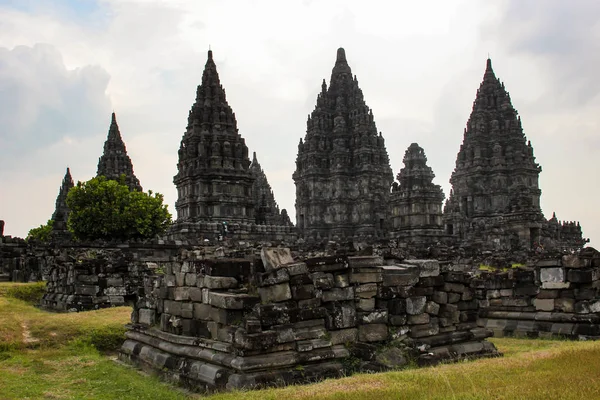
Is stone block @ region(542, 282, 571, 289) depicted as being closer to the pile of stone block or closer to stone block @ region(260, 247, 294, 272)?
the pile of stone block

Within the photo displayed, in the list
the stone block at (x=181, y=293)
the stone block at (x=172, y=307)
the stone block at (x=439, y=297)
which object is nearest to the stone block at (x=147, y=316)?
the stone block at (x=172, y=307)

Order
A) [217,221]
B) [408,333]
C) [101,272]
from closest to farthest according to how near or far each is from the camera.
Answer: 1. [408,333]
2. [101,272]
3. [217,221]

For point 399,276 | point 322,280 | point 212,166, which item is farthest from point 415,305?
point 212,166

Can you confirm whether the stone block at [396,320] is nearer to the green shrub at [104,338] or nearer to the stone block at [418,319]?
the stone block at [418,319]

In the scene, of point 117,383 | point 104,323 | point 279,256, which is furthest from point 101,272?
point 279,256

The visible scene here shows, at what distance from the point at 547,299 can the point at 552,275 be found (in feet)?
2.06

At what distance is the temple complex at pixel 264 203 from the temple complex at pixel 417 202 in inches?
469

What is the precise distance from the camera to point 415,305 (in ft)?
32.4

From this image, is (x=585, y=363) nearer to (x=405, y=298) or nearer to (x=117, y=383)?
(x=405, y=298)

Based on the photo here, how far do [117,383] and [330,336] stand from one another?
3559 mm

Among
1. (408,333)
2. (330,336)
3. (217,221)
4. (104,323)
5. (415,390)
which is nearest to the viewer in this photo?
(415,390)

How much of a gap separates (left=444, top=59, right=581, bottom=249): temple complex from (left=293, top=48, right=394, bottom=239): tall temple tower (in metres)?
7.68

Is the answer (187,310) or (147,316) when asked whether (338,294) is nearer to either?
(187,310)

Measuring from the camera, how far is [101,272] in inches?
720
